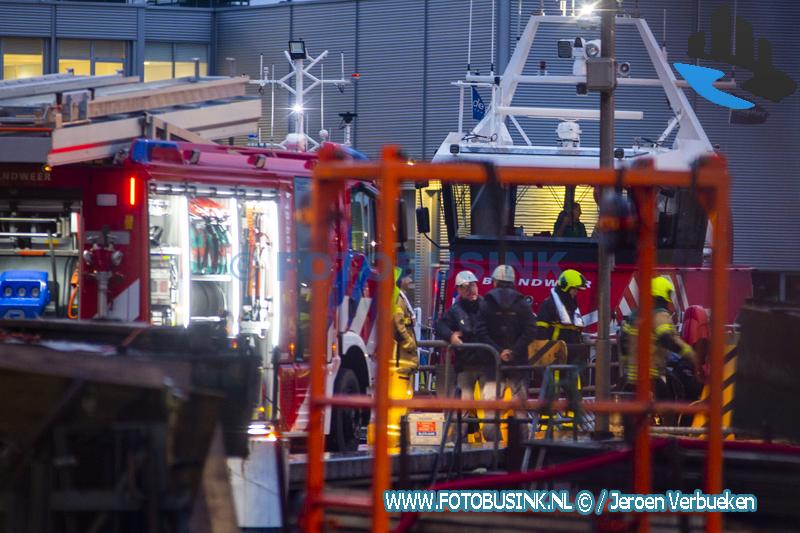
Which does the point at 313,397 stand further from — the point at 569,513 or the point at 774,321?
the point at 774,321

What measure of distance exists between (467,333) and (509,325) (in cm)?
101

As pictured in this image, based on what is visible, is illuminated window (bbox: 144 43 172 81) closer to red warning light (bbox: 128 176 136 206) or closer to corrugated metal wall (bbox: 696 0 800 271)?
corrugated metal wall (bbox: 696 0 800 271)

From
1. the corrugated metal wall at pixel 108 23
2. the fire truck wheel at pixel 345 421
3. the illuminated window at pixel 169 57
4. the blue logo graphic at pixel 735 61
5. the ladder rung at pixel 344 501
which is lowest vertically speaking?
the fire truck wheel at pixel 345 421

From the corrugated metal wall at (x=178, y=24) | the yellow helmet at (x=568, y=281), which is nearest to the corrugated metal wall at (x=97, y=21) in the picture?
the corrugated metal wall at (x=178, y=24)

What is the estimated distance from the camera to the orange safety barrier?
4.95m

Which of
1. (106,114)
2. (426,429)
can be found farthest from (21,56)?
(426,429)

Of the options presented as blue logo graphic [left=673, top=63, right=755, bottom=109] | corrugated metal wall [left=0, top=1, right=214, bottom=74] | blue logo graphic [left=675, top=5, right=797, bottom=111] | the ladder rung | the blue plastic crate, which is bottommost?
the ladder rung

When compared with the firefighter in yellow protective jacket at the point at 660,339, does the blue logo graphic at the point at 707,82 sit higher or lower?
higher

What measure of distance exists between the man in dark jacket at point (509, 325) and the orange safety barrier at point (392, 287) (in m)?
6.98

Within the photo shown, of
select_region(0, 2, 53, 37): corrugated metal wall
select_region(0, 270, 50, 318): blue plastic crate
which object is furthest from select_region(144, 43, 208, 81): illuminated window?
select_region(0, 270, 50, 318): blue plastic crate

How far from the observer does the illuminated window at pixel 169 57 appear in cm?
4109

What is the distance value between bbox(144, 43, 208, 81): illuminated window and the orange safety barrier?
36.8m

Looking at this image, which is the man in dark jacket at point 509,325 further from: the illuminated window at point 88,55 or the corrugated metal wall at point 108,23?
the illuminated window at point 88,55

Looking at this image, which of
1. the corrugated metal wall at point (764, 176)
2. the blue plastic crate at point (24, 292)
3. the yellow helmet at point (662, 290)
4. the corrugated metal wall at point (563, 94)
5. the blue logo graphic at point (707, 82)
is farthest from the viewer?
the corrugated metal wall at point (764, 176)
